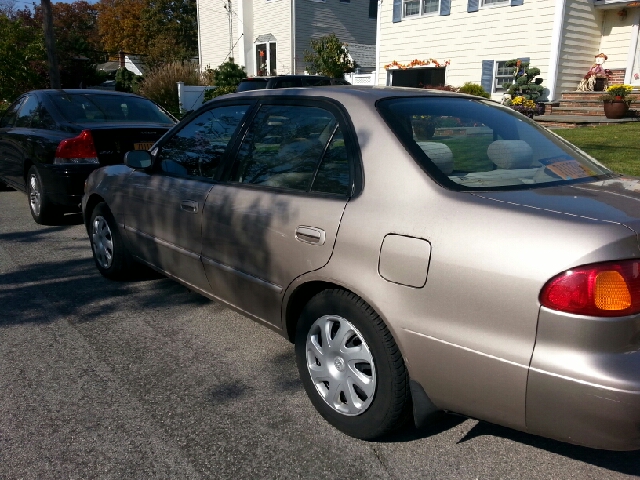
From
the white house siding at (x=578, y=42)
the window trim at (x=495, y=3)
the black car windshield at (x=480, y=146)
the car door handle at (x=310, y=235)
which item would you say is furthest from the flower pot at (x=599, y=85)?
the car door handle at (x=310, y=235)

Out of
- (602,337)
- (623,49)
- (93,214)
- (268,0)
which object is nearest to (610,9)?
(623,49)

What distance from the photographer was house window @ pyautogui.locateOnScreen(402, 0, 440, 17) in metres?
19.0

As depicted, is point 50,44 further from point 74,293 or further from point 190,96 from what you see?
point 74,293

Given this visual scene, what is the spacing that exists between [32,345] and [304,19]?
23.8 metres

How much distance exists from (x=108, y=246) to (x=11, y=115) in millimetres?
4488

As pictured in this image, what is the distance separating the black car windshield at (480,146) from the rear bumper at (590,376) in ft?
2.49

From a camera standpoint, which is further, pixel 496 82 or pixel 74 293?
pixel 496 82

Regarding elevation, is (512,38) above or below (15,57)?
above

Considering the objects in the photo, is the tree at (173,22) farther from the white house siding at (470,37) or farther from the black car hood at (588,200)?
the black car hood at (588,200)

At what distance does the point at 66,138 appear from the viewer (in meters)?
6.46

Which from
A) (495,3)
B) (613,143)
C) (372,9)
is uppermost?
(372,9)

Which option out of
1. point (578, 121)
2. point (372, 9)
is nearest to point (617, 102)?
point (578, 121)

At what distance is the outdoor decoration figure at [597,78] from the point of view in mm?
16406

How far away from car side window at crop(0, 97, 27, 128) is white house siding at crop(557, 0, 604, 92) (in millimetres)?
13884
